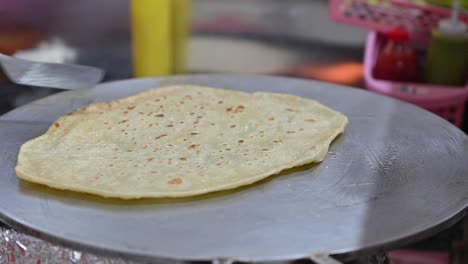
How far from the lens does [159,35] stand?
275cm

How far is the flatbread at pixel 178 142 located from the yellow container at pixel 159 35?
1.02 m

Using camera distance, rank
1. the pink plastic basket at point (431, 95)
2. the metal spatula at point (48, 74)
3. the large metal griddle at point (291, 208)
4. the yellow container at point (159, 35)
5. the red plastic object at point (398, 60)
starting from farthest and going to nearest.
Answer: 1. the yellow container at point (159, 35)
2. the red plastic object at point (398, 60)
3. the pink plastic basket at point (431, 95)
4. the metal spatula at point (48, 74)
5. the large metal griddle at point (291, 208)

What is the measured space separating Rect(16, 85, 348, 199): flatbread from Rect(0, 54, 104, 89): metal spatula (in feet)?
0.33

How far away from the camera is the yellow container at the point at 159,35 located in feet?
8.86

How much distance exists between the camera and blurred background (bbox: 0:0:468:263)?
2756 mm

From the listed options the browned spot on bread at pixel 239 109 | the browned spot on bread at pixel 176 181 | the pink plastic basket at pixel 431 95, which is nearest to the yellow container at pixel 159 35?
the pink plastic basket at pixel 431 95

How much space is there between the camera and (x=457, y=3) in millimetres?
2307

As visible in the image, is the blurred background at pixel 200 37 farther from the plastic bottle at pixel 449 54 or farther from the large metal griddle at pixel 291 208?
the large metal griddle at pixel 291 208

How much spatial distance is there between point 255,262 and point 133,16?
193 centimetres

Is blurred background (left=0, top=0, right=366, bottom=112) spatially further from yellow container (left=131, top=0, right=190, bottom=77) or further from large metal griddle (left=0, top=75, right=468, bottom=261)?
large metal griddle (left=0, top=75, right=468, bottom=261)

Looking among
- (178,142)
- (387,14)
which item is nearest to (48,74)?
(178,142)

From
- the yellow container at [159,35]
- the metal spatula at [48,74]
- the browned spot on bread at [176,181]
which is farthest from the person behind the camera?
the yellow container at [159,35]

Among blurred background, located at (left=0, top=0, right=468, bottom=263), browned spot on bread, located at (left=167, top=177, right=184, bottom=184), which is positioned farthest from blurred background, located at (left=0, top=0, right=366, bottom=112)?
browned spot on bread, located at (left=167, top=177, right=184, bottom=184)

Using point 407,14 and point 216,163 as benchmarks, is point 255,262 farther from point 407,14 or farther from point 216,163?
point 407,14
